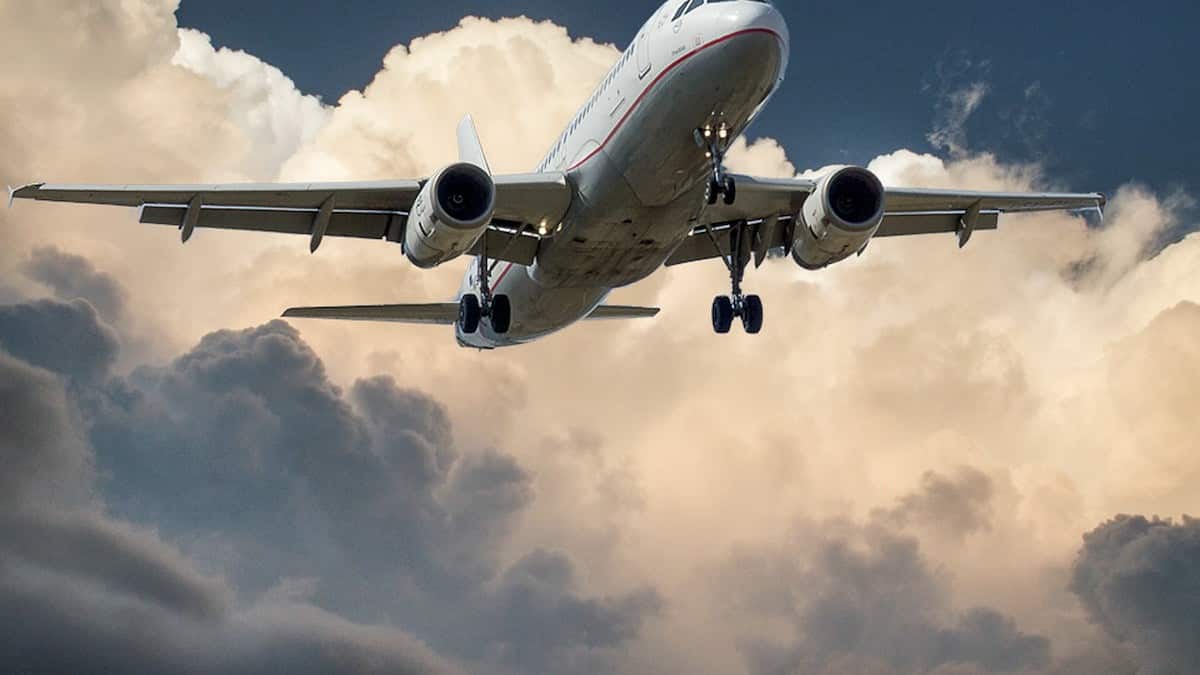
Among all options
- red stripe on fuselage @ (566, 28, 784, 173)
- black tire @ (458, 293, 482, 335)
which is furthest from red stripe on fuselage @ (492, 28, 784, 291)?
black tire @ (458, 293, 482, 335)

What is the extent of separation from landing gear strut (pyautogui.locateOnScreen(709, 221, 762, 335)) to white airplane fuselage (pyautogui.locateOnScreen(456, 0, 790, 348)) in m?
2.73

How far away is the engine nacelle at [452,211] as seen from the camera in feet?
81.9

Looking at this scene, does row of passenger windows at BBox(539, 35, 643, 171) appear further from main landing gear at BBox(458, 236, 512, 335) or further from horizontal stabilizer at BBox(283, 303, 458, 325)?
horizontal stabilizer at BBox(283, 303, 458, 325)

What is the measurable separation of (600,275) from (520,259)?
6.84 feet

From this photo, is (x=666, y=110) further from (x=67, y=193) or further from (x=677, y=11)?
(x=67, y=193)

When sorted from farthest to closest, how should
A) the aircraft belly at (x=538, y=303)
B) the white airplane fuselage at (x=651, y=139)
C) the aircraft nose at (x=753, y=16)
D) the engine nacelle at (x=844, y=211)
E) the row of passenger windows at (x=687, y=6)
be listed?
the aircraft belly at (x=538, y=303), the engine nacelle at (x=844, y=211), the row of passenger windows at (x=687, y=6), the white airplane fuselage at (x=651, y=139), the aircraft nose at (x=753, y=16)

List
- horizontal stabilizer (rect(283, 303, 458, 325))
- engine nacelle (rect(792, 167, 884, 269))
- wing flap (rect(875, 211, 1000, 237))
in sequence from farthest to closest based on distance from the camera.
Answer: horizontal stabilizer (rect(283, 303, 458, 325)), wing flap (rect(875, 211, 1000, 237)), engine nacelle (rect(792, 167, 884, 269))

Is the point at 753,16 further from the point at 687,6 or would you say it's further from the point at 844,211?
the point at 844,211

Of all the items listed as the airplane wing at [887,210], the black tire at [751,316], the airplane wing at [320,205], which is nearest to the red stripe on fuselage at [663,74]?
the airplane wing at [320,205]

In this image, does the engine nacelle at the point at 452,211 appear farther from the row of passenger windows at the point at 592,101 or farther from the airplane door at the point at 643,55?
the airplane door at the point at 643,55

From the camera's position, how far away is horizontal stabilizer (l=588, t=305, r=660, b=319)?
36531 millimetres

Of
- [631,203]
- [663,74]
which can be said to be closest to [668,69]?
[663,74]

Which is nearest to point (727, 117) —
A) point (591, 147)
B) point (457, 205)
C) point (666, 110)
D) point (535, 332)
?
point (666, 110)

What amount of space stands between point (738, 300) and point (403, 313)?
1018cm
